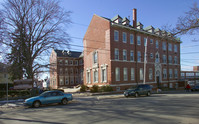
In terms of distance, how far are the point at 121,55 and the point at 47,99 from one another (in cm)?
1881

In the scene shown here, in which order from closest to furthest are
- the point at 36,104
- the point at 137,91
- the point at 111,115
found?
the point at 111,115
the point at 36,104
the point at 137,91

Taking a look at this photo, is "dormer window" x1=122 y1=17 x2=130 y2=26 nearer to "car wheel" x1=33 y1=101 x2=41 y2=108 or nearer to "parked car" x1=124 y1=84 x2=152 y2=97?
"parked car" x1=124 y1=84 x2=152 y2=97

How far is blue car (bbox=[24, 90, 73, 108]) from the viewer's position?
13.3 metres

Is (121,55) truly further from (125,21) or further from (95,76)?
(95,76)

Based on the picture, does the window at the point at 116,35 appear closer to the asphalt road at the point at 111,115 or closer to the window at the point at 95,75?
the window at the point at 95,75

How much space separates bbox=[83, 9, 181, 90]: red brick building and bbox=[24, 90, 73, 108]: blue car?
45.5 ft

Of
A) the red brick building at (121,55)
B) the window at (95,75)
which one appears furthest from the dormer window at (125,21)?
the window at (95,75)

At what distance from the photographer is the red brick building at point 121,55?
1122 inches

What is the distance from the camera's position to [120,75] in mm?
29016

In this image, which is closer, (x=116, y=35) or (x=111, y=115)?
(x=111, y=115)

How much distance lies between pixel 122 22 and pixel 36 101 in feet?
78.7

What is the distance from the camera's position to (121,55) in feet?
97.4

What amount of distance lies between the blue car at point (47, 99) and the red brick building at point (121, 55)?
1387cm

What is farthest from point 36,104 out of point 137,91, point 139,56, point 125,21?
point 139,56
